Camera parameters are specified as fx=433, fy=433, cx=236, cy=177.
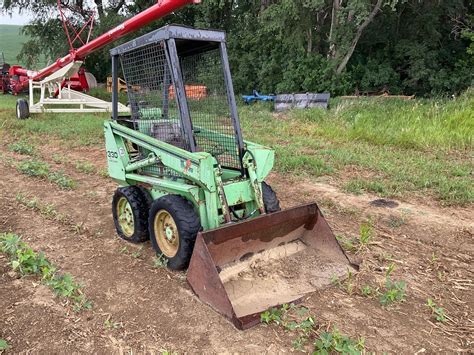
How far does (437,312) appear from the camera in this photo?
10.3ft

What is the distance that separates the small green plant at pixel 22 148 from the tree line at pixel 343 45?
9.33m

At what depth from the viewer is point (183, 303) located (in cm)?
320

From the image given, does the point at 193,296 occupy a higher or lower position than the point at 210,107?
lower

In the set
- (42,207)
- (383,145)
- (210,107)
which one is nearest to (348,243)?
(210,107)

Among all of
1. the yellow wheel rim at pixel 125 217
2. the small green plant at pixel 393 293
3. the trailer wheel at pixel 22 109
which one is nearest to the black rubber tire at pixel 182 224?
the yellow wheel rim at pixel 125 217

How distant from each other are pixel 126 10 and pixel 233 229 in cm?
2178

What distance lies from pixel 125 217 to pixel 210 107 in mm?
1419

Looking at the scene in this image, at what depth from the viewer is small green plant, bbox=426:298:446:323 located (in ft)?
10.0

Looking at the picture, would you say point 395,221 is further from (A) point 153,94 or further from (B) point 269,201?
(A) point 153,94

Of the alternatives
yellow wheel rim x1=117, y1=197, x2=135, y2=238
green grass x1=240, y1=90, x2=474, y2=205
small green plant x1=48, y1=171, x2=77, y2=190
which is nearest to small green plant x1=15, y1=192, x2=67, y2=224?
small green plant x1=48, y1=171, x2=77, y2=190

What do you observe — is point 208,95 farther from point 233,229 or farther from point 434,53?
point 434,53

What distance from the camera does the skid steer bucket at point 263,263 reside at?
308 cm

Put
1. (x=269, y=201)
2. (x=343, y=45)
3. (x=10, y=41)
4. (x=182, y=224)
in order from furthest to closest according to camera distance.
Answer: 1. (x=10, y=41)
2. (x=343, y=45)
3. (x=269, y=201)
4. (x=182, y=224)

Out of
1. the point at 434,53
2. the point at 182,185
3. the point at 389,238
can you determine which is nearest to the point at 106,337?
the point at 182,185
